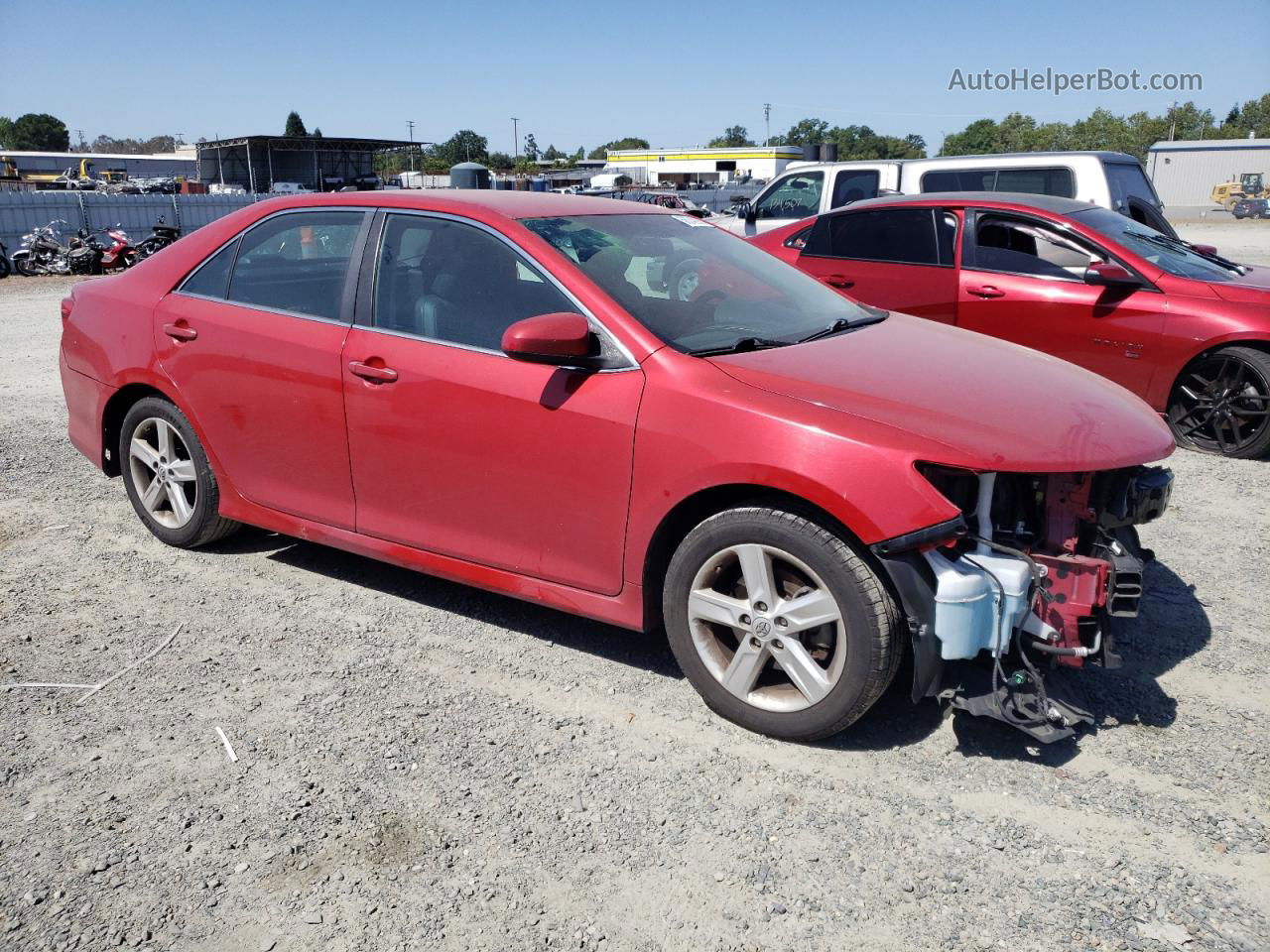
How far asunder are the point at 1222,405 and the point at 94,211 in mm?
23464

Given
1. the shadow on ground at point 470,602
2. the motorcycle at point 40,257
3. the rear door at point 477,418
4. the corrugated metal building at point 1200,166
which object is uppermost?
the corrugated metal building at point 1200,166

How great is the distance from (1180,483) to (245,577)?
203 inches

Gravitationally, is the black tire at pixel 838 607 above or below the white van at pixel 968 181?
below

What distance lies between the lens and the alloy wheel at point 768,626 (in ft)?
10.2

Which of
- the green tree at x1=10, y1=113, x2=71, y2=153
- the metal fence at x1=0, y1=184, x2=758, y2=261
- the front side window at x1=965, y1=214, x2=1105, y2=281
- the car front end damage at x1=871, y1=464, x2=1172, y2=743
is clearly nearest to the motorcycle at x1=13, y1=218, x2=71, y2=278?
the metal fence at x1=0, y1=184, x2=758, y2=261

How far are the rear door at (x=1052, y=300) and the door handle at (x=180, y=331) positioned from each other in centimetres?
511

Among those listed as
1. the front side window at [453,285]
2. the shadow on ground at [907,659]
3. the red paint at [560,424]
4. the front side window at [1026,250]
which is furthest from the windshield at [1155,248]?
the front side window at [453,285]

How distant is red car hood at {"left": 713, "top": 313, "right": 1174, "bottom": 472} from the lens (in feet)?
9.98

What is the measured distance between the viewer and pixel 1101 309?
268 inches

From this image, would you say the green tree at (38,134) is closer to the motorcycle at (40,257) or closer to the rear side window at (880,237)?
the motorcycle at (40,257)

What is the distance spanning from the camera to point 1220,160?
2662 inches

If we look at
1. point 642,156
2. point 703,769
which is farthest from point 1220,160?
point 703,769

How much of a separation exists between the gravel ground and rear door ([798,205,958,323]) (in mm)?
3553

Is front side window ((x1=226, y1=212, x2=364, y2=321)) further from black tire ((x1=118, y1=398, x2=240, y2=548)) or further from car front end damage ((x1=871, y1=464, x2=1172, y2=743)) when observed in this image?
car front end damage ((x1=871, y1=464, x2=1172, y2=743))
